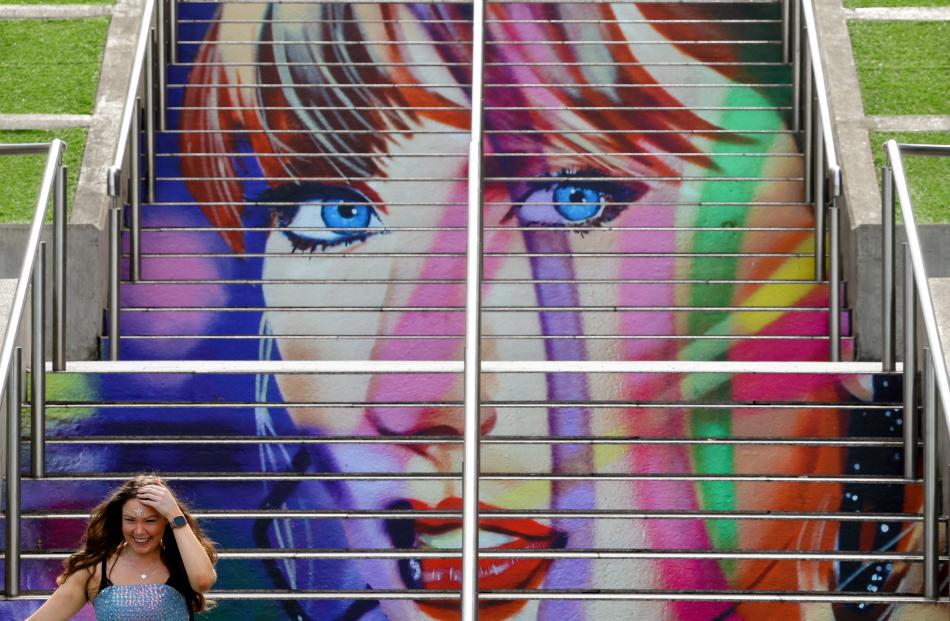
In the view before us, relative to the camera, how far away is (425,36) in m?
10.9

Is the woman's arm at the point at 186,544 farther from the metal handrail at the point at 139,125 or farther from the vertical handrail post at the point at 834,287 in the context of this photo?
the vertical handrail post at the point at 834,287

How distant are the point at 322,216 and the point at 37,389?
2.85 metres

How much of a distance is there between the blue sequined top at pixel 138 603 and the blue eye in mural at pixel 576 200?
16.2 feet

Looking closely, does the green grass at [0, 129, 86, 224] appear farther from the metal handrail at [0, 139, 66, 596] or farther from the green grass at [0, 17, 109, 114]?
the metal handrail at [0, 139, 66, 596]

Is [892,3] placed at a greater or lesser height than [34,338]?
greater

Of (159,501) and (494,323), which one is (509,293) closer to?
(494,323)

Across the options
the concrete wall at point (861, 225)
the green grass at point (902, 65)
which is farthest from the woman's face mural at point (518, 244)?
the green grass at point (902, 65)

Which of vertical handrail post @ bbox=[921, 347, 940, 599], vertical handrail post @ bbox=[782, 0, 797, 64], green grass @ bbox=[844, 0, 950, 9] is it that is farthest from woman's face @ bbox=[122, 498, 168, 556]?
green grass @ bbox=[844, 0, 950, 9]

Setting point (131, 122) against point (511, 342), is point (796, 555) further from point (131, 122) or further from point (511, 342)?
point (131, 122)

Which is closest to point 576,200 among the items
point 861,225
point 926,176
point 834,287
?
point 861,225

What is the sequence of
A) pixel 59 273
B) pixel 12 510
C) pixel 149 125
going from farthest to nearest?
1. pixel 149 125
2. pixel 59 273
3. pixel 12 510

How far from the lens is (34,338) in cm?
718

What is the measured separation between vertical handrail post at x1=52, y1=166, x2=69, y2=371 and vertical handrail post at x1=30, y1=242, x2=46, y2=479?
488 mm

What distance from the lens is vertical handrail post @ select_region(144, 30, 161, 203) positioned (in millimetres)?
9750
